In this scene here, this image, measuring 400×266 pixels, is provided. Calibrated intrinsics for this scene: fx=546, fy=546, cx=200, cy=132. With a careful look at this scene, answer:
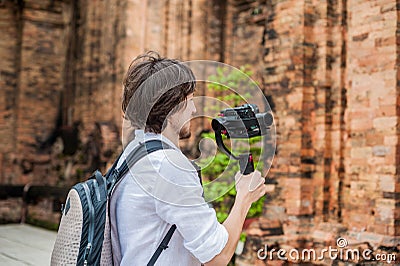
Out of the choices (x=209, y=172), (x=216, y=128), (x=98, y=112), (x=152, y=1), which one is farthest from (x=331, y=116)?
(x=98, y=112)

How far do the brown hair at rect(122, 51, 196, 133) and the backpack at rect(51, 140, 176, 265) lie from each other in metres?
0.11

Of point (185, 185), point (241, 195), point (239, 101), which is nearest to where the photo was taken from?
point (185, 185)

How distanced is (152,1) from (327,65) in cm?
486

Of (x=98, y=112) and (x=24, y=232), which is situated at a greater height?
(x=98, y=112)

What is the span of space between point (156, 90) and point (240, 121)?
1.26 ft

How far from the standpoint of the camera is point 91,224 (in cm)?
208

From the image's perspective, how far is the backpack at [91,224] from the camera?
2.07m

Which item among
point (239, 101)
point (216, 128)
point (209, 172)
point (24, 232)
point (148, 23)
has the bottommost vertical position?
point (24, 232)

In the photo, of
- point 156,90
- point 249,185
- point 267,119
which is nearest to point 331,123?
point 267,119

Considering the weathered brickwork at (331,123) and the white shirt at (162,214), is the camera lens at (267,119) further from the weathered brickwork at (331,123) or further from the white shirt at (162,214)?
the weathered brickwork at (331,123)

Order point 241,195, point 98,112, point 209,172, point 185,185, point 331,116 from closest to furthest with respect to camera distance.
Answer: point 185,185 → point 241,195 → point 331,116 → point 209,172 → point 98,112

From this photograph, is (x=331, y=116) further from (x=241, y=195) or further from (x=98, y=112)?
(x=98, y=112)

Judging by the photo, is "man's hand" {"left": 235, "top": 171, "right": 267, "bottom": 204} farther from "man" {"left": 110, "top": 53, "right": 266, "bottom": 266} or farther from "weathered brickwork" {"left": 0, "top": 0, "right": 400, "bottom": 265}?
"weathered brickwork" {"left": 0, "top": 0, "right": 400, "bottom": 265}

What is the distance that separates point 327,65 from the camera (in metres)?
6.53
